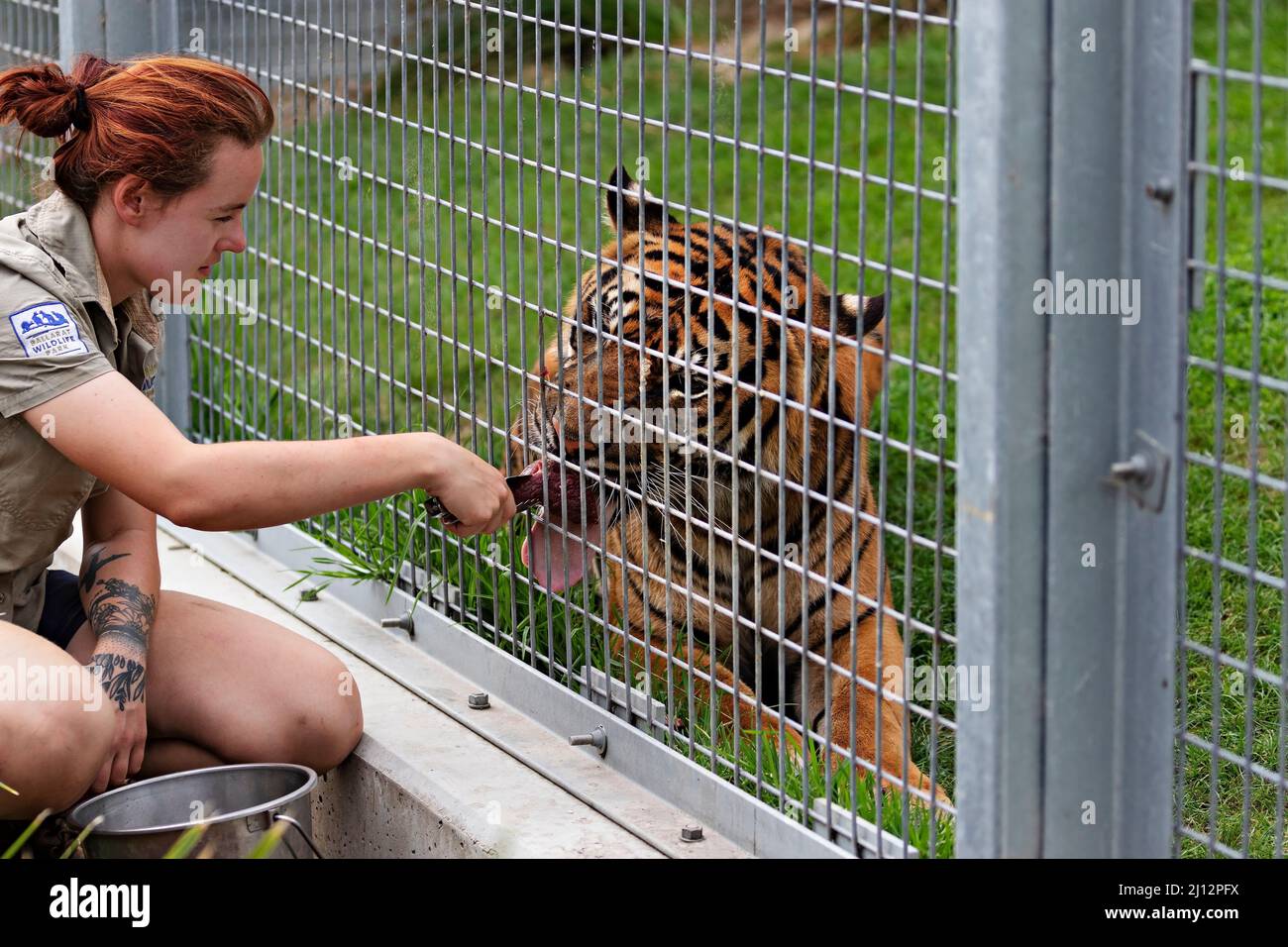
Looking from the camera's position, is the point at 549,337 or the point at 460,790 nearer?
the point at 460,790

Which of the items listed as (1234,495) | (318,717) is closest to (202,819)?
(318,717)

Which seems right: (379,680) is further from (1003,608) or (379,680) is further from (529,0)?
(1003,608)

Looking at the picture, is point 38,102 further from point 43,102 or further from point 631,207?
point 631,207

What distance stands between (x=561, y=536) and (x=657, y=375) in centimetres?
36

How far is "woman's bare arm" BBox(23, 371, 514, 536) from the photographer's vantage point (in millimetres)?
2355

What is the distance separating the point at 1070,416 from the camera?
1920 mm

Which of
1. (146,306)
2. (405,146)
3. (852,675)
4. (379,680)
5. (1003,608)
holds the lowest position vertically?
(379,680)

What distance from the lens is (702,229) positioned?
11.1 ft

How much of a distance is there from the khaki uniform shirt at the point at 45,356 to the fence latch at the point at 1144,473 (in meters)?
1.43

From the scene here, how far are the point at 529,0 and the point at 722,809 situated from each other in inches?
61.6

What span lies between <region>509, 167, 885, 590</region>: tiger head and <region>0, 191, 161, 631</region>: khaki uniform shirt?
703 mm

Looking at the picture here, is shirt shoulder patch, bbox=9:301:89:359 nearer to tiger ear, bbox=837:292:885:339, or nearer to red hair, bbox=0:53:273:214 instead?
red hair, bbox=0:53:273:214

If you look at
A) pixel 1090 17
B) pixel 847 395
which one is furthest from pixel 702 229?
pixel 1090 17

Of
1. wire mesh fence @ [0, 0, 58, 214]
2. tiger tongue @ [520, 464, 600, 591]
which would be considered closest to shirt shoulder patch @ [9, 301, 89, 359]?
tiger tongue @ [520, 464, 600, 591]
